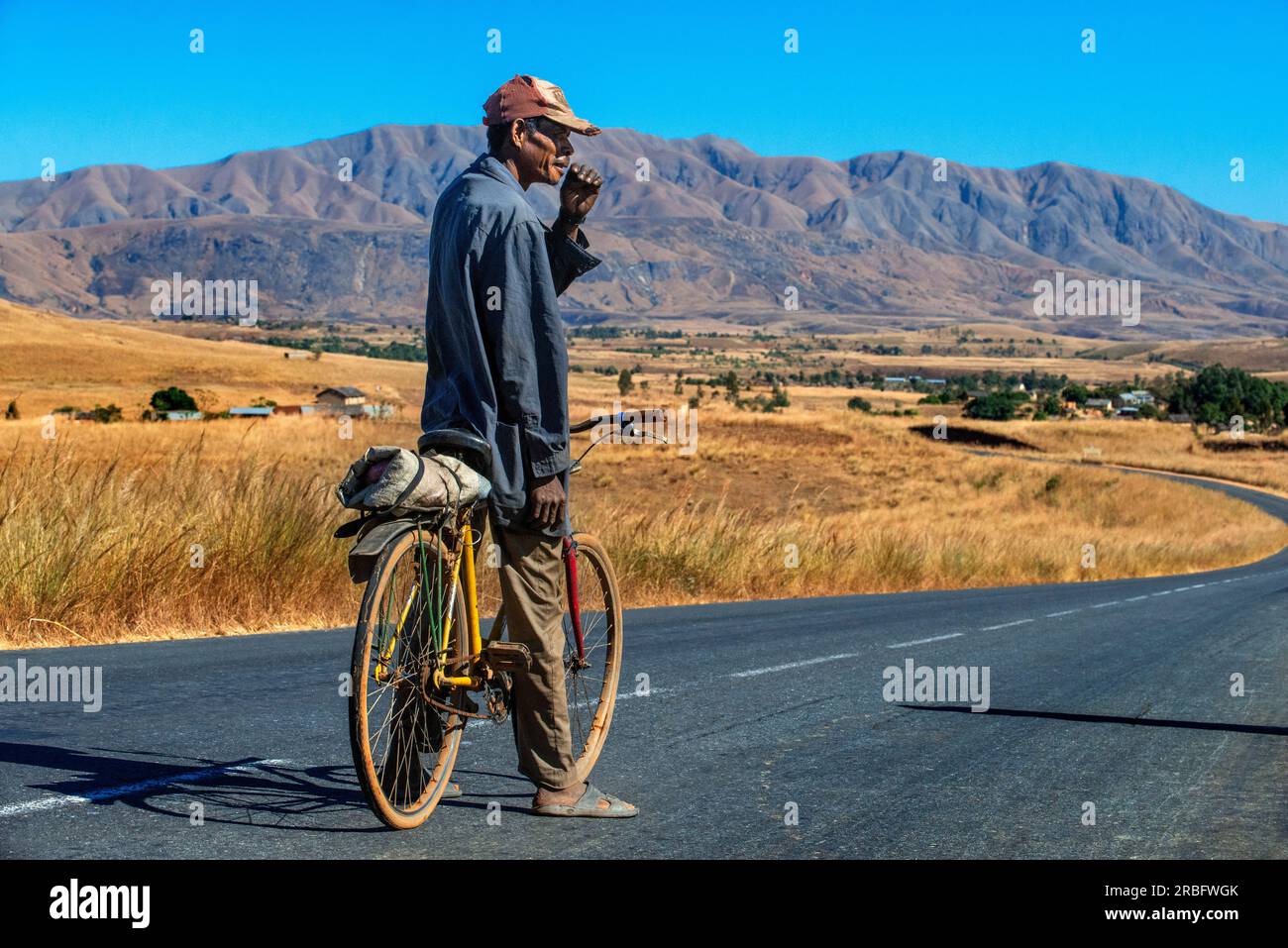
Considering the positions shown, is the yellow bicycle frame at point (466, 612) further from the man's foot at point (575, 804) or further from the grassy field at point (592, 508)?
the grassy field at point (592, 508)

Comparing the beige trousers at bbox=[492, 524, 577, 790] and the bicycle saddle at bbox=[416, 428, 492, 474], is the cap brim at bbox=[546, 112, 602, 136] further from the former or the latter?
the beige trousers at bbox=[492, 524, 577, 790]

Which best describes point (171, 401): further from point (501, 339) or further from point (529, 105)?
point (501, 339)

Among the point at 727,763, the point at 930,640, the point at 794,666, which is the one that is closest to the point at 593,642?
the point at 727,763

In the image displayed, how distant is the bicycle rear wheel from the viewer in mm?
4488

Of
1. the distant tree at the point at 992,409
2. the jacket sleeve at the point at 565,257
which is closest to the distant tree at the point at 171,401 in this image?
the jacket sleeve at the point at 565,257

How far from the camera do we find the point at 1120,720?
7934 millimetres

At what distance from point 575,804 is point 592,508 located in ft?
43.3

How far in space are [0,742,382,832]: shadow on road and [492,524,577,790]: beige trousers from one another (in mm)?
626

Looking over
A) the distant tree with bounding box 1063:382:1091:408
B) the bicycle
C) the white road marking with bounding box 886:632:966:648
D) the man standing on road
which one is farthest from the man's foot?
the distant tree with bounding box 1063:382:1091:408

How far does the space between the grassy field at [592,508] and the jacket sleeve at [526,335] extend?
5634mm

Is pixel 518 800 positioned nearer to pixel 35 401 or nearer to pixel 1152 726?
pixel 1152 726
